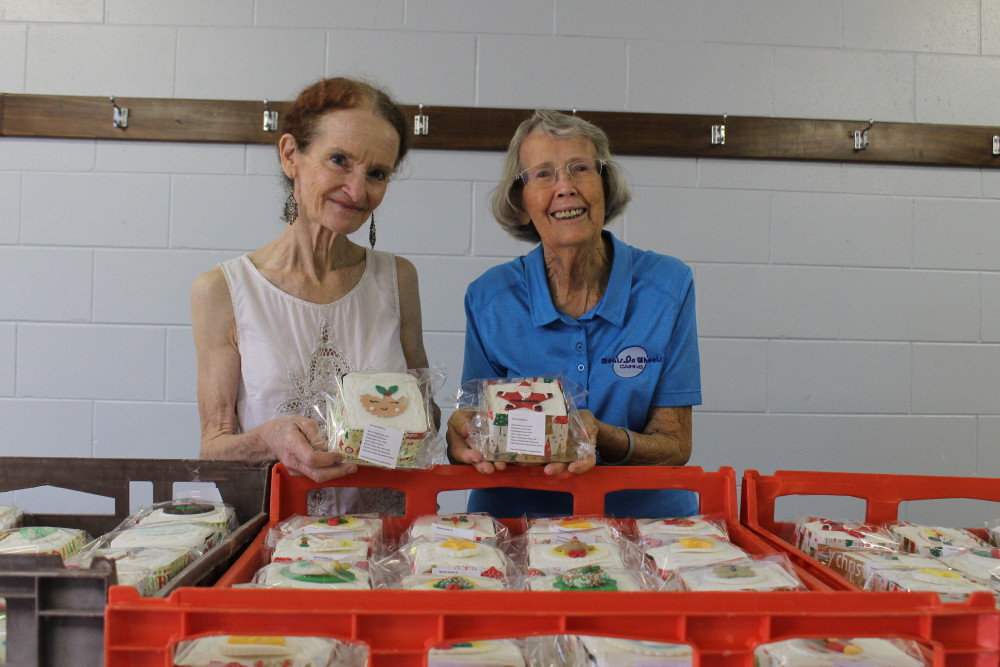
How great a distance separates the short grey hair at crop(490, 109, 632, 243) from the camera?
1640mm

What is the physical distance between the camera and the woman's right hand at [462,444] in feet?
3.74

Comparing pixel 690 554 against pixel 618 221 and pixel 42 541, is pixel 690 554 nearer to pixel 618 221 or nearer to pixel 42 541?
pixel 42 541

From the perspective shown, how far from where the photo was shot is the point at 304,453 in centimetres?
109

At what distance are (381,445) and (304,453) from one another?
0.40 feet

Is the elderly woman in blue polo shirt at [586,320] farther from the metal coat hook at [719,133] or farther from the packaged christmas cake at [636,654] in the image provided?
the metal coat hook at [719,133]

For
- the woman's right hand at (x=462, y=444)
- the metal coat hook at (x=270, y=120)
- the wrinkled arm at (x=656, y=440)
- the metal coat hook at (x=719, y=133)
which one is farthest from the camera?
the metal coat hook at (x=719, y=133)

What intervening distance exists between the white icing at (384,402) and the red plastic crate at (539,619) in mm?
444

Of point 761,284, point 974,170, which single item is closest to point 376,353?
point 761,284

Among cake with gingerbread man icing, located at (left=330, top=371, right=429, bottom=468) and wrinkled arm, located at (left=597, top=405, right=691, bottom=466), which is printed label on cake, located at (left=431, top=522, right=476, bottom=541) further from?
wrinkled arm, located at (left=597, top=405, right=691, bottom=466)

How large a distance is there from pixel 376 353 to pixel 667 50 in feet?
5.68

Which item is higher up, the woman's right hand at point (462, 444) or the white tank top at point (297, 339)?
the white tank top at point (297, 339)

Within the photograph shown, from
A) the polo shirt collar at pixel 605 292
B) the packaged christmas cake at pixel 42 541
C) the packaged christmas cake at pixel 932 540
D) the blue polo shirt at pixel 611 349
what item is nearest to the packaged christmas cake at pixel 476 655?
the packaged christmas cake at pixel 42 541

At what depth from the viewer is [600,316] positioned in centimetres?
161

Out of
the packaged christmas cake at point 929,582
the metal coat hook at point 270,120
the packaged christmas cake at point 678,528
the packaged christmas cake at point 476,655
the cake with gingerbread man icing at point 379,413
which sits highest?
the metal coat hook at point 270,120
